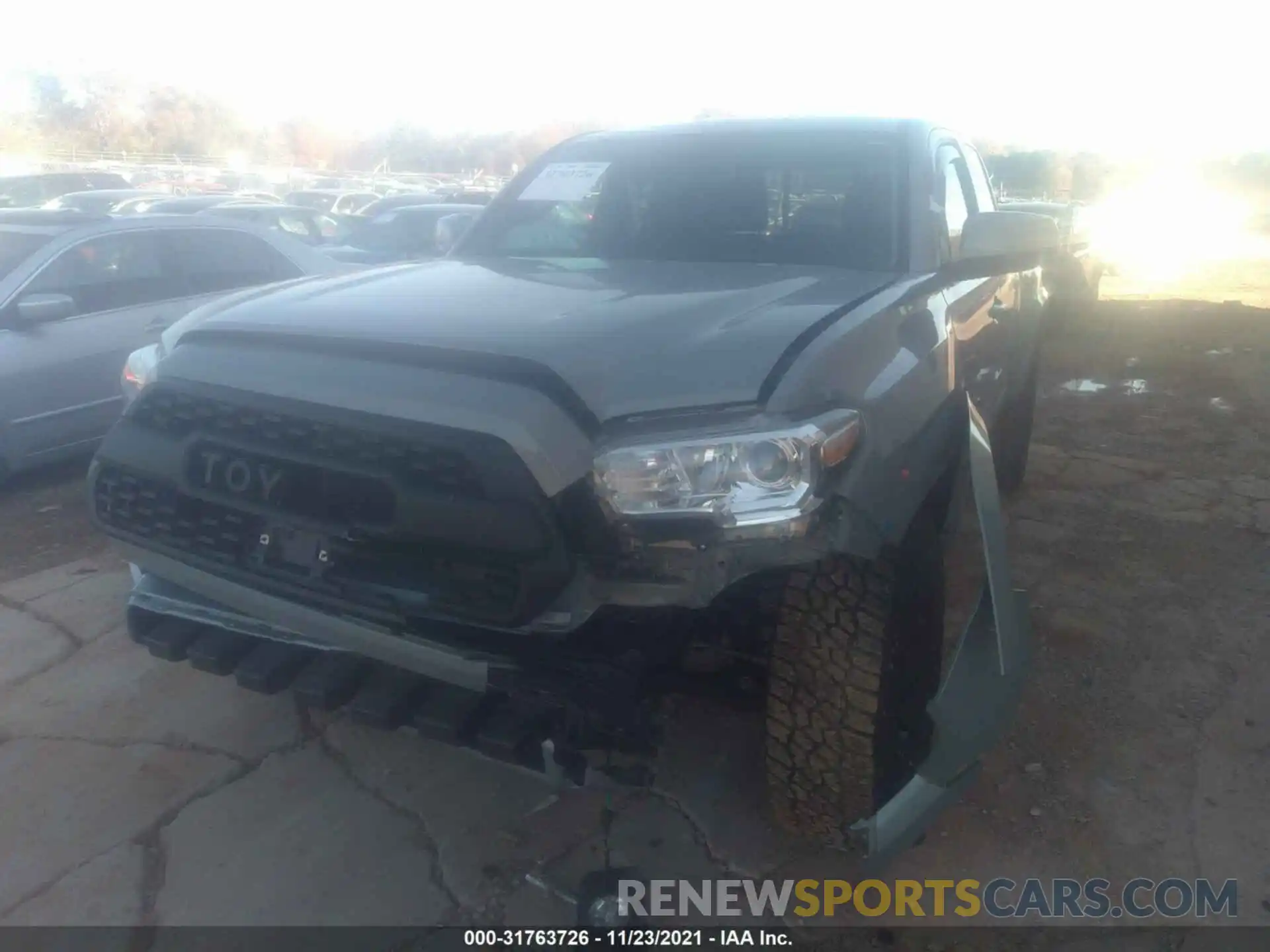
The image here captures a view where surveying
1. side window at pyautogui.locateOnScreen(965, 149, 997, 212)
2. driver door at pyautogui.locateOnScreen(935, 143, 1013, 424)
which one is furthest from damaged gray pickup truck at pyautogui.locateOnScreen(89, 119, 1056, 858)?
side window at pyautogui.locateOnScreen(965, 149, 997, 212)

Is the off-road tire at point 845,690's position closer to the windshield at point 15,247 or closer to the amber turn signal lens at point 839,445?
the amber turn signal lens at point 839,445

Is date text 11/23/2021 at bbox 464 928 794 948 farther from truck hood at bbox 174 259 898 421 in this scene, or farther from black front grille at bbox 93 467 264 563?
truck hood at bbox 174 259 898 421

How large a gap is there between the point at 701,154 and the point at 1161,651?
7.80ft

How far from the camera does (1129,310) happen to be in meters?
12.2

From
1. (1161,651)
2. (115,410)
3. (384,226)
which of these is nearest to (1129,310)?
(384,226)

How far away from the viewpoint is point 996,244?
2.96 meters

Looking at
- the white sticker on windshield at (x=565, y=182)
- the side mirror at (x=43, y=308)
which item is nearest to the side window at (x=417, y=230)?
the side mirror at (x=43, y=308)

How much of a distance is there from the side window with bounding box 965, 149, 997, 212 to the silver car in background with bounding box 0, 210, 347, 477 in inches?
146

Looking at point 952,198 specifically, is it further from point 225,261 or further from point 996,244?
point 225,261

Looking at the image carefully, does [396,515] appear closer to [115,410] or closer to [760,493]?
[760,493]

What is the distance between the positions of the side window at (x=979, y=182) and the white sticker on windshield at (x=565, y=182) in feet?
5.13

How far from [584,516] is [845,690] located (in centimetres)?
69

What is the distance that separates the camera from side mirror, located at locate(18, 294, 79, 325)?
504 cm

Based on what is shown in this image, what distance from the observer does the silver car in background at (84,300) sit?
5.10m
